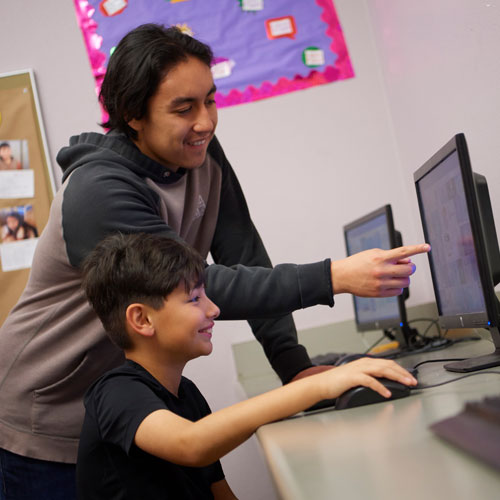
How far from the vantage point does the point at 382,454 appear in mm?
682

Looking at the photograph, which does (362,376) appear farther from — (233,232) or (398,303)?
(398,303)

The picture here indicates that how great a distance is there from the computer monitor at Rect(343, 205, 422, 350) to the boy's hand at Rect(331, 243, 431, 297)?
1.05 m

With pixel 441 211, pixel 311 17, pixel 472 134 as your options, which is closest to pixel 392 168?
pixel 311 17

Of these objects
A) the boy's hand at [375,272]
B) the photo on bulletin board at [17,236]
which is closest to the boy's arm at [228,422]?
the boy's hand at [375,272]

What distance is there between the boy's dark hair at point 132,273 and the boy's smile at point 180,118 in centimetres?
27

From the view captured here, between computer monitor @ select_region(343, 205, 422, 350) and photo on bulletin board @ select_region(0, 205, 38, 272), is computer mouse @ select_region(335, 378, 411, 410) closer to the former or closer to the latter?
computer monitor @ select_region(343, 205, 422, 350)

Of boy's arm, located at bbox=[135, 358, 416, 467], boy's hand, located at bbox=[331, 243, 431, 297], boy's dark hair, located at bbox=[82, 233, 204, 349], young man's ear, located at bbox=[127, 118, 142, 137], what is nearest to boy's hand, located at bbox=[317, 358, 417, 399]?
boy's arm, located at bbox=[135, 358, 416, 467]

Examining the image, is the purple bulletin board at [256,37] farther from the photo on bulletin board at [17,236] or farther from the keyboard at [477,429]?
the keyboard at [477,429]

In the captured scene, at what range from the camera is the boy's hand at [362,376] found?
0.98 meters

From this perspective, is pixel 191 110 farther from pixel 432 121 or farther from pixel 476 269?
pixel 432 121

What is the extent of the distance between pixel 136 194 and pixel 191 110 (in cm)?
26

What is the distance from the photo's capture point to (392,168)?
2.76 m

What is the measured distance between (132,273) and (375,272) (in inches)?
17.0

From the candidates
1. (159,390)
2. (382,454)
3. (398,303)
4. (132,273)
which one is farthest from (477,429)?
(398,303)
